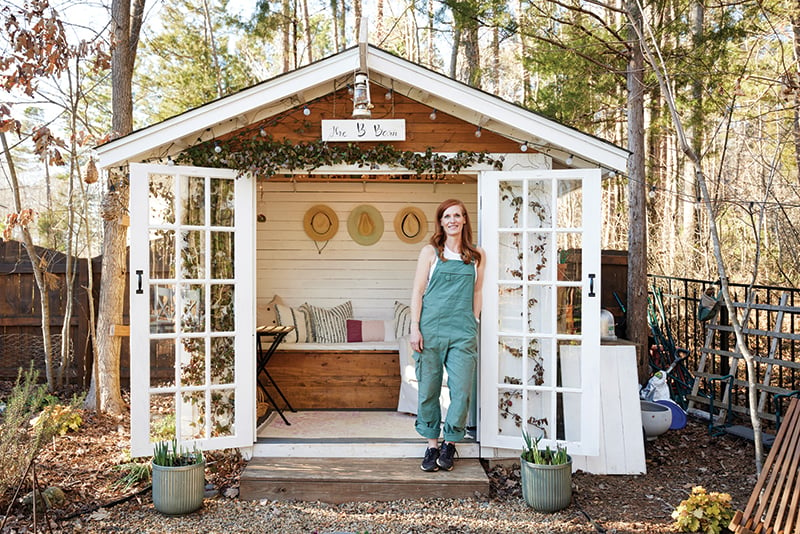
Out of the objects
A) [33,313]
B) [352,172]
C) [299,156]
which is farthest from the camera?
[33,313]

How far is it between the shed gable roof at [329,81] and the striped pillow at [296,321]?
236cm

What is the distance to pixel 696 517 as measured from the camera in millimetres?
3615

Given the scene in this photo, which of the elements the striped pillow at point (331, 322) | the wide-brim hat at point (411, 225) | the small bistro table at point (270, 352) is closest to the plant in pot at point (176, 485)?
the small bistro table at point (270, 352)

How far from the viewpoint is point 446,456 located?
4414mm

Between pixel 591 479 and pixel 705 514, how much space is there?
42.0 inches

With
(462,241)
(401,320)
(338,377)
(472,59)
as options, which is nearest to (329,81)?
(462,241)

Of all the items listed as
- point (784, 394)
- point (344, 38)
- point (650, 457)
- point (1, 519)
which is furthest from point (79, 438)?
point (344, 38)

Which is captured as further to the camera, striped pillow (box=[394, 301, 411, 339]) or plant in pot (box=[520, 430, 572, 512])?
striped pillow (box=[394, 301, 411, 339])

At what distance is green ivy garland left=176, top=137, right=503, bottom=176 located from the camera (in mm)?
4516

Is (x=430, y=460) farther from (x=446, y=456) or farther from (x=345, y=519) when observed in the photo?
(x=345, y=519)

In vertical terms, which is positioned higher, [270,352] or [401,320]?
[401,320]

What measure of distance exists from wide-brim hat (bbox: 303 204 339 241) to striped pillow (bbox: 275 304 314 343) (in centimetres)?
85

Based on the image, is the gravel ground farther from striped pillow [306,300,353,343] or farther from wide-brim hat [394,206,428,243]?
wide-brim hat [394,206,428,243]

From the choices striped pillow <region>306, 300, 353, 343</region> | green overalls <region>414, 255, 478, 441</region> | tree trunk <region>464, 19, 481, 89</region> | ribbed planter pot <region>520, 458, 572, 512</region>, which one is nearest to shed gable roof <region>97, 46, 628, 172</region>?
green overalls <region>414, 255, 478, 441</region>
